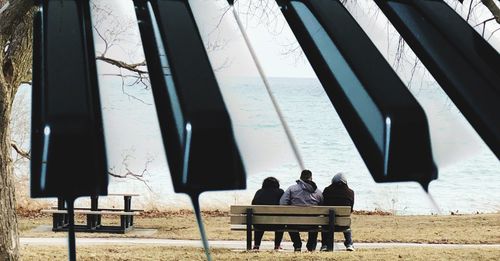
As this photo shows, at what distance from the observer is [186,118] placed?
346cm

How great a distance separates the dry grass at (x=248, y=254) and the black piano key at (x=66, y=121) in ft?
14.6

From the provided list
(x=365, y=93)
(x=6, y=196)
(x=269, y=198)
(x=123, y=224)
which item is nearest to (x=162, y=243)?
(x=123, y=224)

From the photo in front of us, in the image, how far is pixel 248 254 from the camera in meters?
8.22

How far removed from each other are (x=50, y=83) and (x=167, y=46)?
64 centimetres

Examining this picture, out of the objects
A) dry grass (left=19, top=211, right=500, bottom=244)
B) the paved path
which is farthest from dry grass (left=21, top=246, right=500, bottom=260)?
dry grass (left=19, top=211, right=500, bottom=244)

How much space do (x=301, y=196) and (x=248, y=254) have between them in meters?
0.96

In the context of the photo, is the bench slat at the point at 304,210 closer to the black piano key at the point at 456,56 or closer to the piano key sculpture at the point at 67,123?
the black piano key at the point at 456,56

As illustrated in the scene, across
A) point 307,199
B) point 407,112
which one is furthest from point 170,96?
point 307,199

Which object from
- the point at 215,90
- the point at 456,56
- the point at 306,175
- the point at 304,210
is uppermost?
the point at 456,56

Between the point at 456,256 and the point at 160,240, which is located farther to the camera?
the point at 160,240

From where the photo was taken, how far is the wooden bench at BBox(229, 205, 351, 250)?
8414 mm

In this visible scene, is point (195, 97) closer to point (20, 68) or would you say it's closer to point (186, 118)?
point (186, 118)

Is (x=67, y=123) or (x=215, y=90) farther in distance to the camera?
(x=215, y=90)

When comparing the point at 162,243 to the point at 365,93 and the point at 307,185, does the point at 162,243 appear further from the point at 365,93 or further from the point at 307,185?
the point at 365,93
